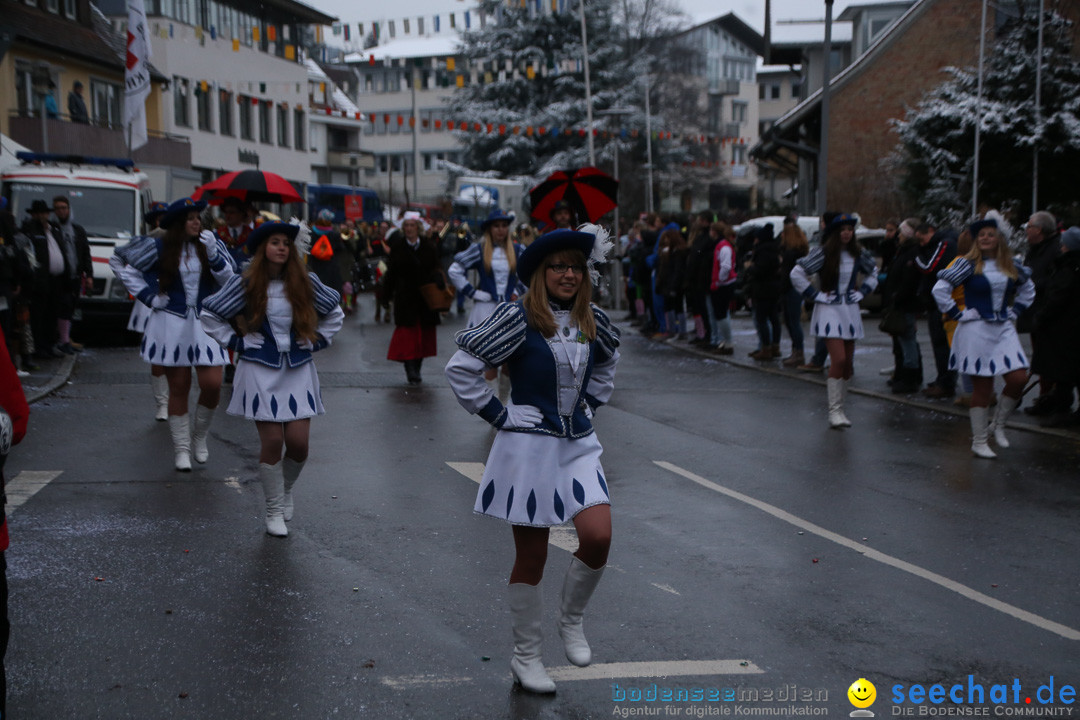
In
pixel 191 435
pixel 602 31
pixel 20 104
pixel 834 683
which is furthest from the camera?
pixel 602 31

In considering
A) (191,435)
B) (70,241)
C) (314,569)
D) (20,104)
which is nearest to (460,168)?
(20,104)

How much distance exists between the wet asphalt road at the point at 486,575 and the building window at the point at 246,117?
37.9 m

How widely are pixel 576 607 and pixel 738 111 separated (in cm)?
9033

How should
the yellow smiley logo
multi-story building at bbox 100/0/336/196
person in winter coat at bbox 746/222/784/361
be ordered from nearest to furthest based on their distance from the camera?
the yellow smiley logo → person in winter coat at bbox 746/222/784/361 → multi-story building at bbox 100/0/336/196

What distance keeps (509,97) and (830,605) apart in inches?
1880

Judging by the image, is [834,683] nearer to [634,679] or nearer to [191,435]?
[634,679]

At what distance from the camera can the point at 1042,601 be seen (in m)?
6.01

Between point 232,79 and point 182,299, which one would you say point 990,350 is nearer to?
point 182,299

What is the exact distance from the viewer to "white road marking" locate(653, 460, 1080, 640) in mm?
5645

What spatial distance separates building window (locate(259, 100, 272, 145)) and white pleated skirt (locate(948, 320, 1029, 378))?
4236 centimetres

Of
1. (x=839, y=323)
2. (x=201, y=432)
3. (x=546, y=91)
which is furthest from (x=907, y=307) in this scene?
(x=546, y=91)

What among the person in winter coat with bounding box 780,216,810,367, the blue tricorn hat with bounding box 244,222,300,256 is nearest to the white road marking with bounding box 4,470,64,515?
the blue tricorn hat with bounding box 244,222,300,256

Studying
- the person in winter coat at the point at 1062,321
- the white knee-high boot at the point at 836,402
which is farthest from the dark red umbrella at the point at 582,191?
the person in winter coat at the point at 1062,321

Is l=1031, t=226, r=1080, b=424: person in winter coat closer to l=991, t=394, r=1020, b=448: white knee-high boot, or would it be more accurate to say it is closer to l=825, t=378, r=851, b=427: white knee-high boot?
l=991, t=394, r=1020, b=448: white knee-high boot
